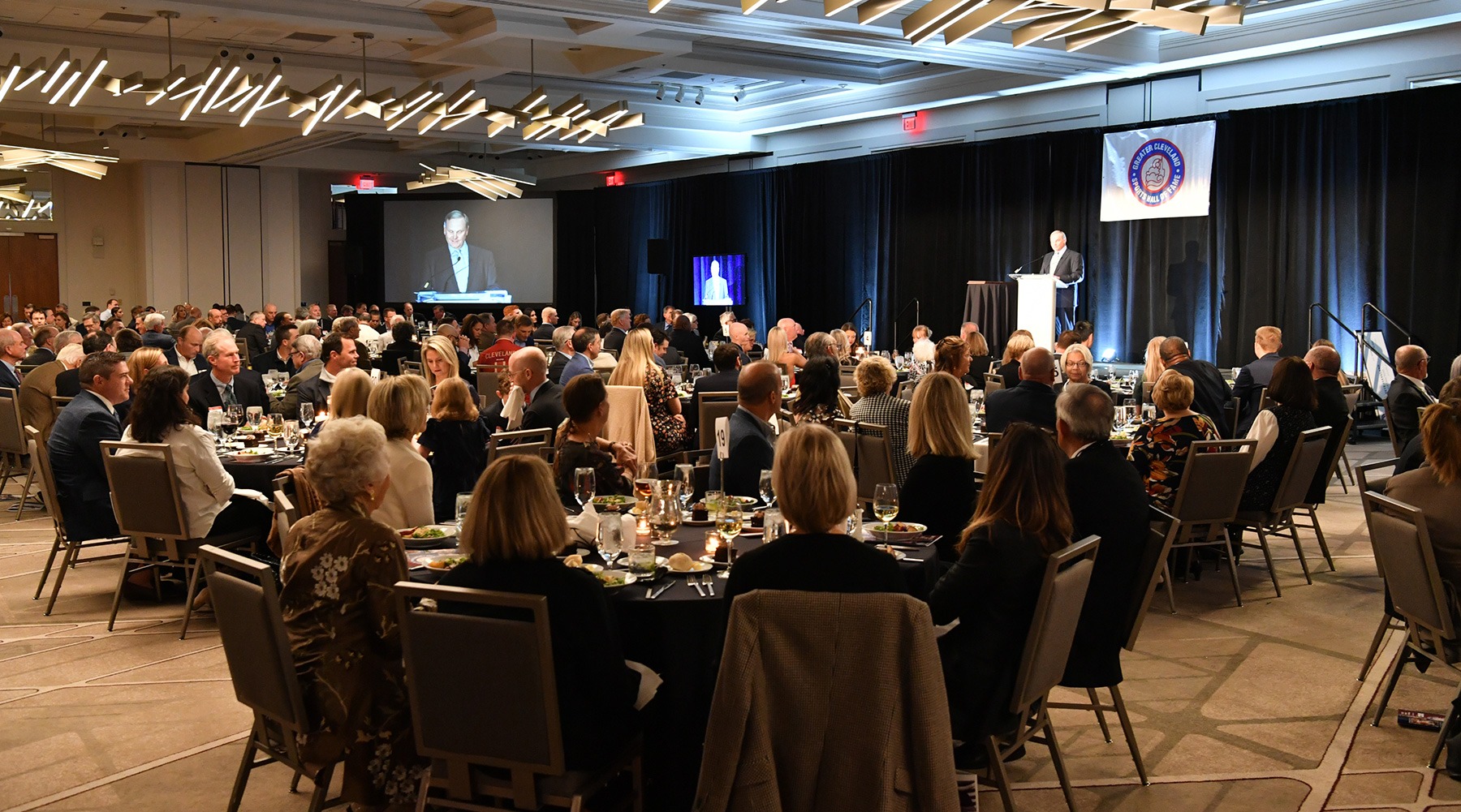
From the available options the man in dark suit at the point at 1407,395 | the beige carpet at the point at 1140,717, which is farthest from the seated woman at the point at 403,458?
the man in dark suit at the point at 1407,395

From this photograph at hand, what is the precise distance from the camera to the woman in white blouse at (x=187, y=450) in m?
5.51

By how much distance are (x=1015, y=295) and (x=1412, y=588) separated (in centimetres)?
1106

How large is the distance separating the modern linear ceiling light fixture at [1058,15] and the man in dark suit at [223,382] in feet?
11.7

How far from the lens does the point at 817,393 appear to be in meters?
5.99

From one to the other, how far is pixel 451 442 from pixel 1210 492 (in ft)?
12.4

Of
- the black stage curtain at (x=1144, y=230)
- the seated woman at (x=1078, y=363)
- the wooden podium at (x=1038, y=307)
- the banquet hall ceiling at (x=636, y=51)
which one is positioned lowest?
the seated woman at (x=1078, y=363)

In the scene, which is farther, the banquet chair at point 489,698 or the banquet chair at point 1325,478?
the banquet chair at point 1325,478

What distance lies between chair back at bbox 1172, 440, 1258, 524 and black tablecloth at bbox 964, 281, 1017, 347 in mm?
8778

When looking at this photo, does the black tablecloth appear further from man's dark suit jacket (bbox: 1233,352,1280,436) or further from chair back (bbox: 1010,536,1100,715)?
chair back (bbox: 1010,536,1100,715)

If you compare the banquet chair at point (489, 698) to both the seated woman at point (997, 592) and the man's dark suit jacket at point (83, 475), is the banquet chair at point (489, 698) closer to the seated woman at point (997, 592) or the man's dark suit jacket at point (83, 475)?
the seated woman at point (997, 592)

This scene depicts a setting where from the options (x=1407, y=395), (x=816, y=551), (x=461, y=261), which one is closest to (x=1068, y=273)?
(x=1407, y=395)

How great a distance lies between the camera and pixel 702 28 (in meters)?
10.4

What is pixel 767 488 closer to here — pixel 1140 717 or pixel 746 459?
pixel 746 459

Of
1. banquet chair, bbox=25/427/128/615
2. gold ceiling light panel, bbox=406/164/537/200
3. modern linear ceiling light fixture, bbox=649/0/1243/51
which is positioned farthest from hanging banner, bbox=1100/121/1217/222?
banquet chair, bbox=25/427/128/615
